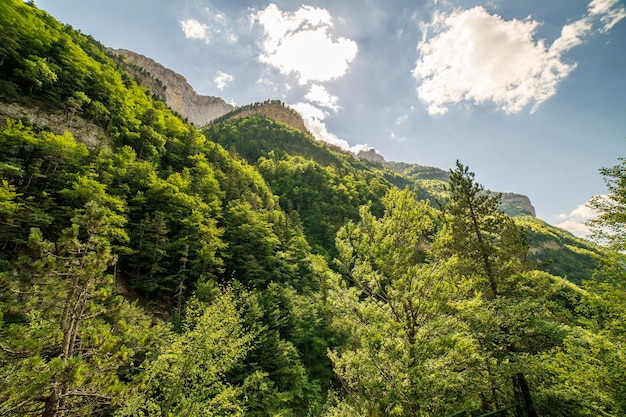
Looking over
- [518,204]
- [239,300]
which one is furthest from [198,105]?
[518,204]

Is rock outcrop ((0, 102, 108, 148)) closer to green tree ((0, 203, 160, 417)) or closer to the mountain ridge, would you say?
green tree ((0, 203, 160, 417))

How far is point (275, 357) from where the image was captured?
18141mm

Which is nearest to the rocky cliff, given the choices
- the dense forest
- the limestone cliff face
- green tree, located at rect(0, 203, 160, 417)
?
the limestone cliff face

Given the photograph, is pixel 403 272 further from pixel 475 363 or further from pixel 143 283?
pixel 143 283

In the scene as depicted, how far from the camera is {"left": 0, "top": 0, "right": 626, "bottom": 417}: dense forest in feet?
16.4

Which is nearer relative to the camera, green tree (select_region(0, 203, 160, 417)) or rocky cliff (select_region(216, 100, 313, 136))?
green tree (select_region(0, 203, 160, 417))

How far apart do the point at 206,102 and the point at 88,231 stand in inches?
6199

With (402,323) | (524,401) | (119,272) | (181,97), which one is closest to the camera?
(402,323)

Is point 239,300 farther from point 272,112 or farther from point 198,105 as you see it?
point 198,105

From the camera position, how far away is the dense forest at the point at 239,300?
499 centimetres

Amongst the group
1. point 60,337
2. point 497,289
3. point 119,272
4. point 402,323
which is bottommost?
point 60,337

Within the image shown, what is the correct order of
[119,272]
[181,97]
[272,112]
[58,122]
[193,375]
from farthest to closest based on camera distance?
[181,97], [272,112], [58,122], [119,272], [193,375]

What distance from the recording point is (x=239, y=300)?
52.0 feet

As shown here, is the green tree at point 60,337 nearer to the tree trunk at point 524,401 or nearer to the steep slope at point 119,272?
the steep slope at point 119,272
